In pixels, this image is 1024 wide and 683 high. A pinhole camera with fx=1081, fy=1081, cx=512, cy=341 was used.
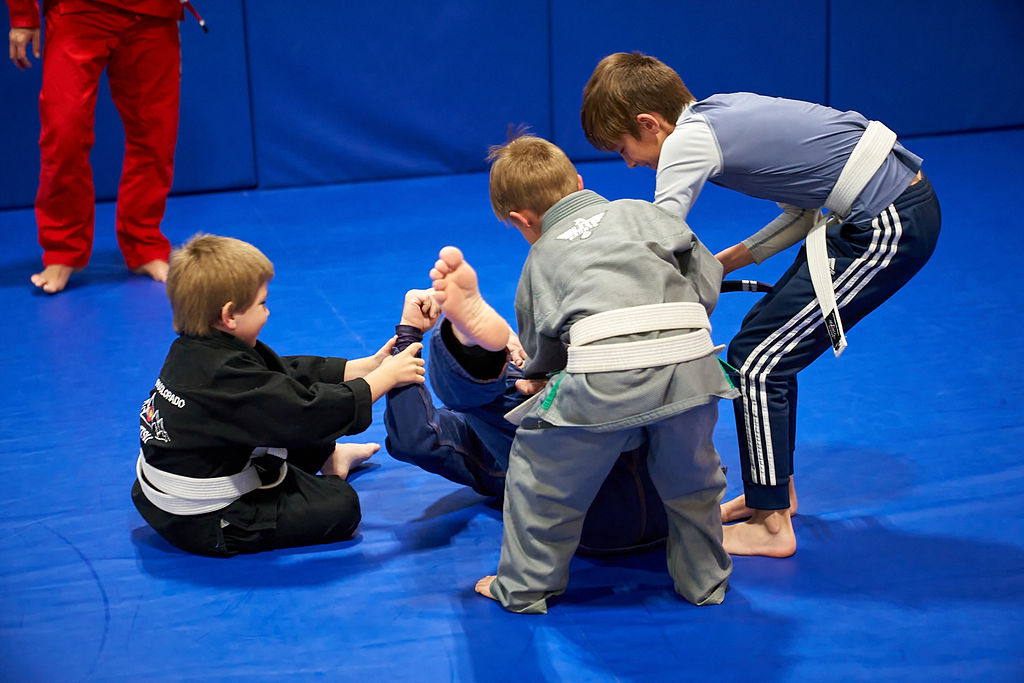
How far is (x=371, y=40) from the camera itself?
5.52 metres

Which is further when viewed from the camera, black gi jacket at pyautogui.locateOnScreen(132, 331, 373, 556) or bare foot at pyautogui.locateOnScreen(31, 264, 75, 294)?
bare foot at pyautogui.locateOnScreen(31, 264, 75, 294)

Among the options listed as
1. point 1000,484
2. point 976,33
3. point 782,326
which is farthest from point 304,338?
point 976,33

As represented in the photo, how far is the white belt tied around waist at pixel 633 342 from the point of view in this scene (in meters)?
1.73

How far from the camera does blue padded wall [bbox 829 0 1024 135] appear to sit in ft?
19.7

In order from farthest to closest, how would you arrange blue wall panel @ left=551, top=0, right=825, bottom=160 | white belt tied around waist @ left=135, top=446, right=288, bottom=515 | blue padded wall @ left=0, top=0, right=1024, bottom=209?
1. blue wall panel @ left=551, top=0, right=825, bottom=160
2. blue padded wall @ left=0, top=0, right=1024, bottom=209
3. white belt tied around waist @ left=135, top=446, right=288, bottom=515

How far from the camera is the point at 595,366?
1741mm

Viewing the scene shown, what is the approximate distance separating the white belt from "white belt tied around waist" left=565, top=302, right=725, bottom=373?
37 cm

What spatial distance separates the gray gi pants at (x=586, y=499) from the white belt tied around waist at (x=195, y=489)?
54cm

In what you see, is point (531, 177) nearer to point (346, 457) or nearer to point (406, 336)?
point (406, 336)

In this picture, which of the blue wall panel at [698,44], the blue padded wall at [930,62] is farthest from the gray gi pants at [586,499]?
the blue padded wall at [930,62]

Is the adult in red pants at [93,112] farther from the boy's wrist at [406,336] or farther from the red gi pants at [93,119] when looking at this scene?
the boy's wrist at [406,336]

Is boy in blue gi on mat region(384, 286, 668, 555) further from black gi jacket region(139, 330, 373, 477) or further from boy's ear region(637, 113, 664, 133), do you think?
boy's ear region(637, 113, 664, 133)

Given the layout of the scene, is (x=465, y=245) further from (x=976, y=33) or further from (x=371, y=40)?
(x=976, y=33)

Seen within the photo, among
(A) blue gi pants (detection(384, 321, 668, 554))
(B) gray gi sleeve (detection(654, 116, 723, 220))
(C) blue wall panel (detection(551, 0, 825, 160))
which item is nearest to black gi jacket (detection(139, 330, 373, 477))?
(A) blue gi pants (detection(384, 321, 668, 554))
